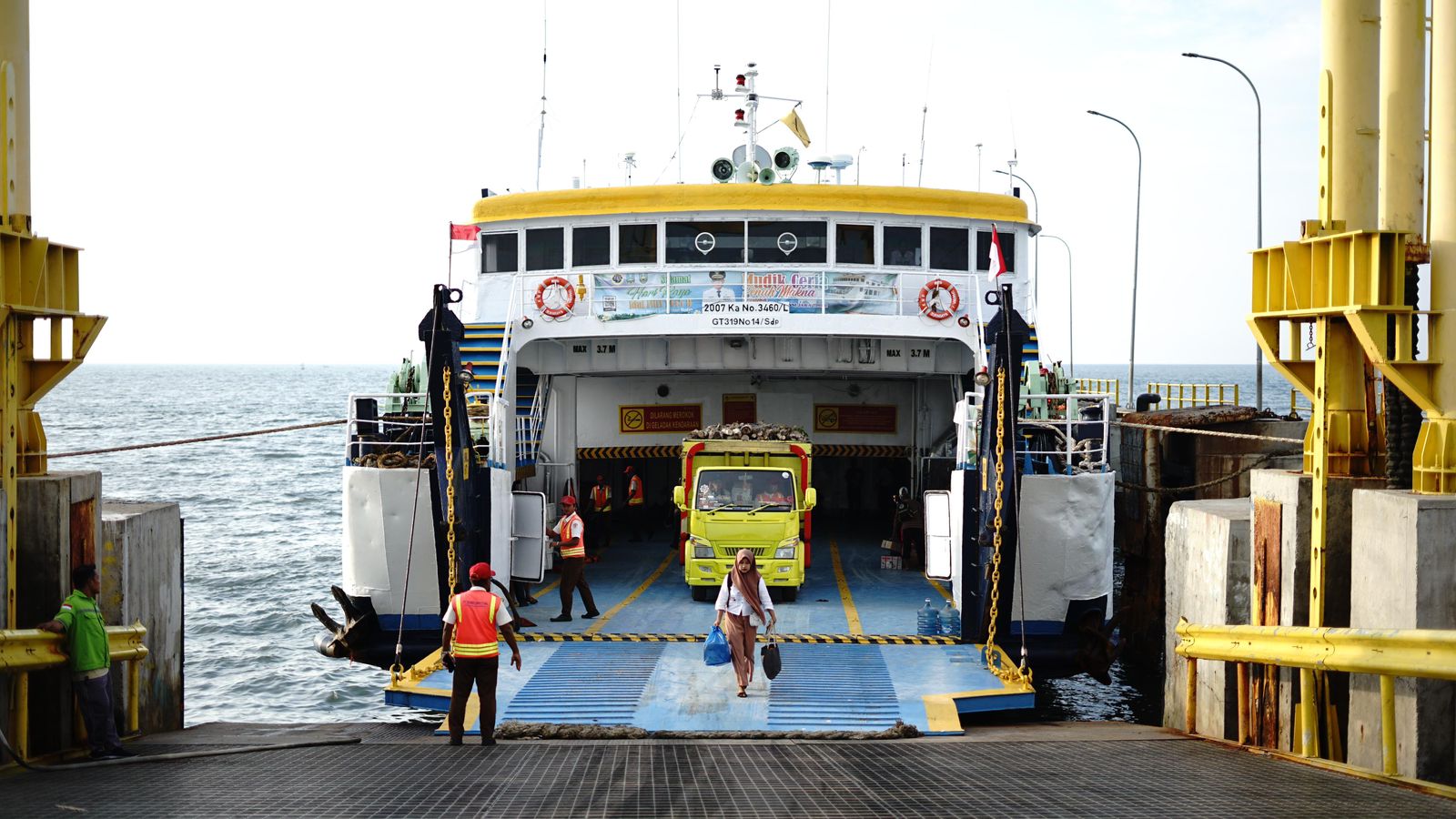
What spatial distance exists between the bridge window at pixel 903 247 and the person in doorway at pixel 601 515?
5289 mm

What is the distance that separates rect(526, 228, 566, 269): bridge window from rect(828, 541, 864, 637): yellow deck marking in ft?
18.4

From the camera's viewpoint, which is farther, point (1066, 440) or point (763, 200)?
point (763, 200)

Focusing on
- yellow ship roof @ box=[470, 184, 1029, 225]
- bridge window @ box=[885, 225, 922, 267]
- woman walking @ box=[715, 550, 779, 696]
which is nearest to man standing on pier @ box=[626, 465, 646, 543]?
yellow ship roof @ box=[470, 184, 1029, 225]

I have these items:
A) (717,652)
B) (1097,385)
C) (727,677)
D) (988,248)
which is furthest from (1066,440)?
(1097,385)

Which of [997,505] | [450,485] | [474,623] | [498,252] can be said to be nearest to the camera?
[474,623]

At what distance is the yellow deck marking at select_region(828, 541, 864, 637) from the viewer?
12742 millimetres

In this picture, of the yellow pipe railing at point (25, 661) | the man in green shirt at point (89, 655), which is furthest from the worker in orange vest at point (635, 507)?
the man in green shirt at point (89, 655)

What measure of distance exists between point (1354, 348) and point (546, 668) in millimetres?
6952

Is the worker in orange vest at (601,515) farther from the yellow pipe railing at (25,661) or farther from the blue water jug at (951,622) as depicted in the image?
the yellow pipe railing at (25,661)

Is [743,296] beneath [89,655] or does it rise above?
above

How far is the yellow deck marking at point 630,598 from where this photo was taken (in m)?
12.8

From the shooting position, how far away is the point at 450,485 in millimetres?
11633

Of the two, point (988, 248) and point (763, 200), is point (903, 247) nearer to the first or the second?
point (988, 248)

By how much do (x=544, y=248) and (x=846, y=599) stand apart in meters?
6.41
